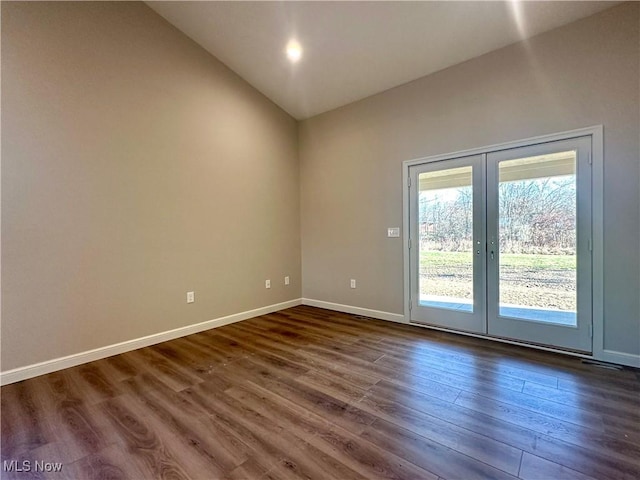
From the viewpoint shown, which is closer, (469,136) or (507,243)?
(507,243)

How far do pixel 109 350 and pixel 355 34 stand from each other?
4.15 metres

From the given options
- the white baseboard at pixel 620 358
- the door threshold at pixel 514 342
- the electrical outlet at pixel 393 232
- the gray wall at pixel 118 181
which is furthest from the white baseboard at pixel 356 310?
the white baseboard at pixel 620 358

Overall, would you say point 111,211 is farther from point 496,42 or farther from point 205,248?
point 496,42

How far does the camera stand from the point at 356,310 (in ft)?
14.7

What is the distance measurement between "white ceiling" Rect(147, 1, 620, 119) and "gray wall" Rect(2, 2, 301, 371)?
16.2 inches

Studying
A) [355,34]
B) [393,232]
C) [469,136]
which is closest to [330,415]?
[393,232]

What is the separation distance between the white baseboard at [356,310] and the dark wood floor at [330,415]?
0.94m

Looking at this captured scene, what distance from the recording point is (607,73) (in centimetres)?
268

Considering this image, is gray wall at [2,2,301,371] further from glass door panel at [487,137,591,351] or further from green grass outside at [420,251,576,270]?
glass door panel at [487,137,591,351]

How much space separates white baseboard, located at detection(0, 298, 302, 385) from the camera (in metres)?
2.54

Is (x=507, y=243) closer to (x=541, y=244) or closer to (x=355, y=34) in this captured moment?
(x=541, y=244)

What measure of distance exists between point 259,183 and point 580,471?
4.22m

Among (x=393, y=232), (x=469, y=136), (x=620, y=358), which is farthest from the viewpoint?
(x=393, y=232)

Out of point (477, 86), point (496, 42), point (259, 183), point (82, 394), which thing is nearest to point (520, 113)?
point (477, 86)
